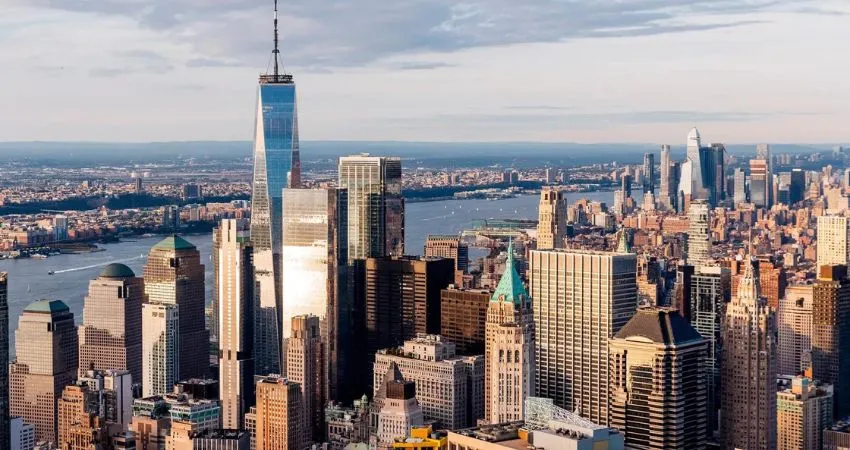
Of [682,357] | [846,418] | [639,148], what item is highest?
[639,148]

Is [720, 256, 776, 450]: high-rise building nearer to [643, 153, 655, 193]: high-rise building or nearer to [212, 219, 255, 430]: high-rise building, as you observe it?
[212, 219, 255, 430]: high-rise building

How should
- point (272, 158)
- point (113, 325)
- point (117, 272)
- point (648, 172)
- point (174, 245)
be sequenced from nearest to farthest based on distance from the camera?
point (113, 325)
point (117, 272)
point (272, 158)
point (174, 245)
point (648, 172)

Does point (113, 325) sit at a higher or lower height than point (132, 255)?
lower

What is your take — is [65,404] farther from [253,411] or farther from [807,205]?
[807,205]

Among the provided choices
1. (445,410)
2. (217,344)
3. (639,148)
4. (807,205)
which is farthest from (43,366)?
(807,205)

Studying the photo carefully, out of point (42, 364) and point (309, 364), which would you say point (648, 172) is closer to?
point (309, 364)

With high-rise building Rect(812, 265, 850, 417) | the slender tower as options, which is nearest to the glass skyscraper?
the slender tower

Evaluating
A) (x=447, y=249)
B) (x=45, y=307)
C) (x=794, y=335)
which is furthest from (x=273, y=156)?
(x=794, y=335)
